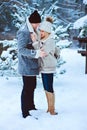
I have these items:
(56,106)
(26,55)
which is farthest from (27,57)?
(56,106)

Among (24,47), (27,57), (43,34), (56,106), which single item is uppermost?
(43,34)

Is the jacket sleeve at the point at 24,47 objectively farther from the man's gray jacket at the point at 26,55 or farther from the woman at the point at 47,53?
the woman at the point at 47,53

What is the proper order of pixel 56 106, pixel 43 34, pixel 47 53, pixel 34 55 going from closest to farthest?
pixel 34 55 < pixel 47 53 < pixel 43 34 < pixel 56 106

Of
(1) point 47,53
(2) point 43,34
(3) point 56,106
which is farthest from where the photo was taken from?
(3) point 56,106

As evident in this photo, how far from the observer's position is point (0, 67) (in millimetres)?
10844

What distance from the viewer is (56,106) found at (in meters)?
7.79

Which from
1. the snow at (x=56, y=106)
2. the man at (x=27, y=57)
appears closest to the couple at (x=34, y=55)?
the man at (x=27, y=57)

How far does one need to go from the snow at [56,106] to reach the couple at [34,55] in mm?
259

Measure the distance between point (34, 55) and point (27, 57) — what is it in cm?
15

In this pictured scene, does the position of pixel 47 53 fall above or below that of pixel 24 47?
below

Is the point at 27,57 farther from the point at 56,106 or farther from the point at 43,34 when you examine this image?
Answer: the point at 56,106

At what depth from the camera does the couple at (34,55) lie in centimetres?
662

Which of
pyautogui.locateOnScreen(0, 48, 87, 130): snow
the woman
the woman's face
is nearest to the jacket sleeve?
the woman

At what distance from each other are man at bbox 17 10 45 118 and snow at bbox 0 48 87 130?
0.33 metres
